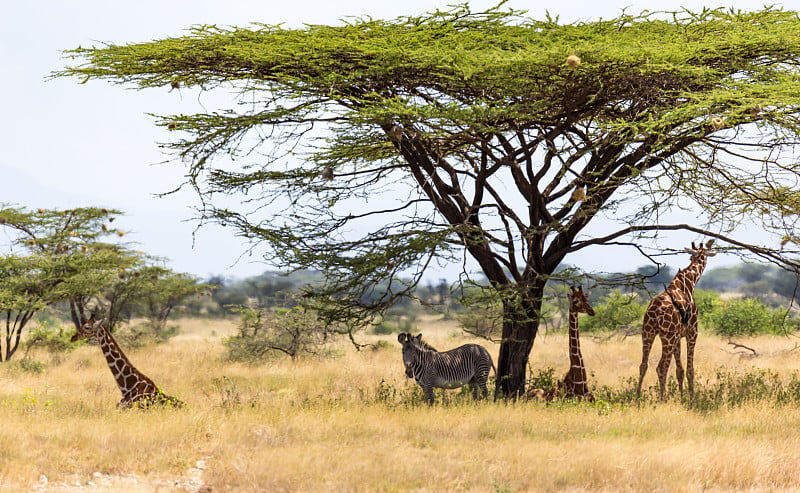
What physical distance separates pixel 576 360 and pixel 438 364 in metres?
2.33

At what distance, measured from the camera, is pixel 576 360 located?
12.9 m

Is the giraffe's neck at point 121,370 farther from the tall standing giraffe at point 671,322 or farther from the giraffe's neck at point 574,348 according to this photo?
the tall standing giraffe at point 671,322

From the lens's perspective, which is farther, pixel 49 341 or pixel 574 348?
pixel 49 341

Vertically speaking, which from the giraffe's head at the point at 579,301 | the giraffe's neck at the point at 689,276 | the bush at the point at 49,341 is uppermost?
the giraffe's neck at the point at 689,276

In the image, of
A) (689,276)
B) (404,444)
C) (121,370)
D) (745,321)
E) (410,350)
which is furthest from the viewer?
(745,321)

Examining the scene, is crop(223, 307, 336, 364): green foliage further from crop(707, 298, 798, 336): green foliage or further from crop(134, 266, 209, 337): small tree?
crop(707, 298, 798, 336): green foliage

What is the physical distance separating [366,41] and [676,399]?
7402 mm

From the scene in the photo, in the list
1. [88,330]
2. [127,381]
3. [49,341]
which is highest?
[88,330]

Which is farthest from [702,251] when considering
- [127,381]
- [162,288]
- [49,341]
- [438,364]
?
[162,288]

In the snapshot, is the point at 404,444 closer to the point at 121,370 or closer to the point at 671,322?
the point at 121,370

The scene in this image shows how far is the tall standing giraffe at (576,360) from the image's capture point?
41.7ft

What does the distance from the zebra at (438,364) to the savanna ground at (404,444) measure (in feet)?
1.12

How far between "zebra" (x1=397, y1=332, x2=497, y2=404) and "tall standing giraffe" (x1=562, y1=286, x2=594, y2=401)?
1.38 metres

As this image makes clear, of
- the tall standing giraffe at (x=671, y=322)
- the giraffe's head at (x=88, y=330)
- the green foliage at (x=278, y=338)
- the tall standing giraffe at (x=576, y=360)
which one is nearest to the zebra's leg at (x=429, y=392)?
the tall standing giraffe at (x=576, y=360)
